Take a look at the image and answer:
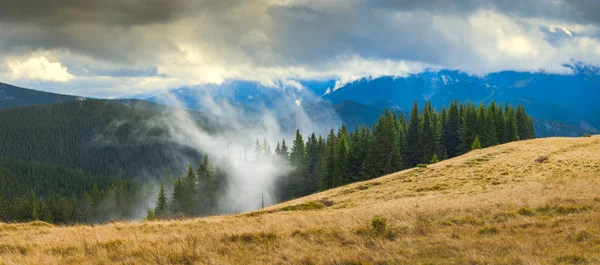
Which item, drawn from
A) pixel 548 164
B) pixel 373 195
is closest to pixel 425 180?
pixel 373 195

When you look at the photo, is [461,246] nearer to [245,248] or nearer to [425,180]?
[245,248]

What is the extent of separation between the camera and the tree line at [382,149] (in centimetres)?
7862

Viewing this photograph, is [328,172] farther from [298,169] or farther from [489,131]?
[489,131]

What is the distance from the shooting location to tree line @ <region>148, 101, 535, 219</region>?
7862 centimetres

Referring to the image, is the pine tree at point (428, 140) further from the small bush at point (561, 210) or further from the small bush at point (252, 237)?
the small bush at point (252, 237)

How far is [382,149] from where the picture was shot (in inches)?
3054

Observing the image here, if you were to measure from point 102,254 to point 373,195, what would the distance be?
24583 millimetres

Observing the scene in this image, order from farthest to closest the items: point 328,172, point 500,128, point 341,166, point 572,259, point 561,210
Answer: point 500,128, point 328,172, point 341,166, point 561,210, point 572,259

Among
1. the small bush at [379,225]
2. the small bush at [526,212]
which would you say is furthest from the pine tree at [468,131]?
the small bush at [379,225]

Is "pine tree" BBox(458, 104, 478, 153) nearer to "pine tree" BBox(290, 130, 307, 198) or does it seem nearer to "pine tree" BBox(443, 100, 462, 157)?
"pine tree" BBox(443, 100, 462, 157)

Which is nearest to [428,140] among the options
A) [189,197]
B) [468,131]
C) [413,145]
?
[413,145]

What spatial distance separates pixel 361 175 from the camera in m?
79.3

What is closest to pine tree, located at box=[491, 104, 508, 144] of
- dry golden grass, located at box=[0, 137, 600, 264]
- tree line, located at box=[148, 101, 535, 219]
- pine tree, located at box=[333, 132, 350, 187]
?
tree line, located at box=[148, 101, 535, 219]

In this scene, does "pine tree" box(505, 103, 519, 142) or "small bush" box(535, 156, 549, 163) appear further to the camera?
"pine tree" box(505, 103, 519, 142)
